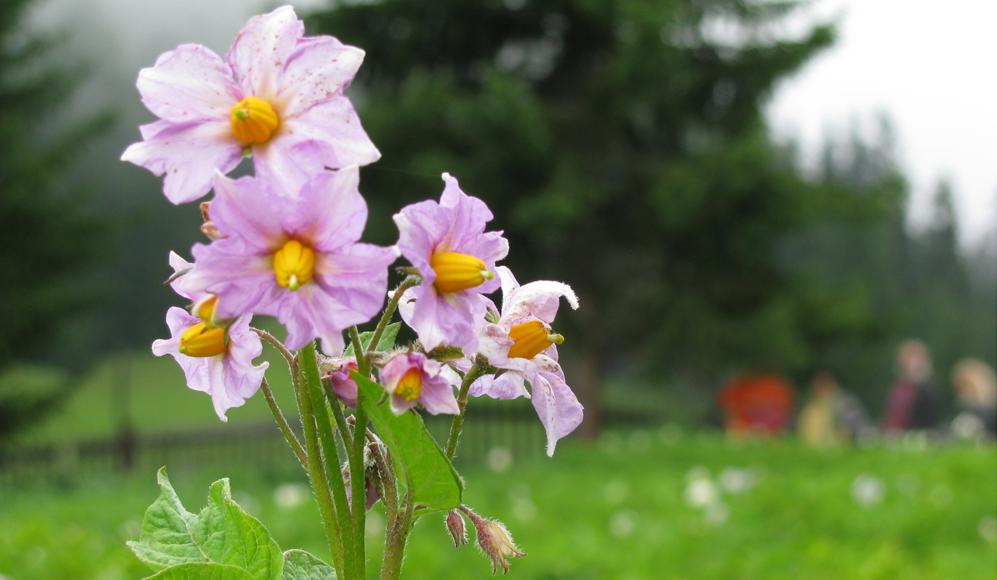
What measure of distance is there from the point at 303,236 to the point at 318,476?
0.55 feet

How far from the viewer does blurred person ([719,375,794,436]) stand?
48.4ft

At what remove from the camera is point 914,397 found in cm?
974

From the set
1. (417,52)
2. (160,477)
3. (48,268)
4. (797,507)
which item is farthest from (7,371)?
(160,477)

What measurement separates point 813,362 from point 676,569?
380 inches

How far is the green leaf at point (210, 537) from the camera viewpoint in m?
0.69

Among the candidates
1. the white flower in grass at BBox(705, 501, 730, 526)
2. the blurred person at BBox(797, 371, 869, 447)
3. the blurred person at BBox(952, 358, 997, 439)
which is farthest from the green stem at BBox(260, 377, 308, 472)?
the blurred person at BBox(797, 371, 869, 447)

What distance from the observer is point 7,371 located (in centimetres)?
1377

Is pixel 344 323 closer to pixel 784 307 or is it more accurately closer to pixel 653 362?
pixel 784 307

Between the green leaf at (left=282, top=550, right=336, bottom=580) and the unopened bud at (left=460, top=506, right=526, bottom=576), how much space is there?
11 centimetres

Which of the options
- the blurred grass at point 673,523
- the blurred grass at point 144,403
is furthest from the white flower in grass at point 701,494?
the blurred grass at point 144,403

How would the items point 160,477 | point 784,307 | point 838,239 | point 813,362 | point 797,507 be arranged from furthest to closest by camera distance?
1. point 838,239
2. point 813,362
3. point 784,307
4. point 797,507
5. point 160,477

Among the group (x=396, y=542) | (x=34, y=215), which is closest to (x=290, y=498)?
(x=396, y=542)

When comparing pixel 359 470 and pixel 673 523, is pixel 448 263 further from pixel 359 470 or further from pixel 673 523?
pixel 673 523

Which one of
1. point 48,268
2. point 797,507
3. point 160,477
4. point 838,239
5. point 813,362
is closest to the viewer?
point 160,477
